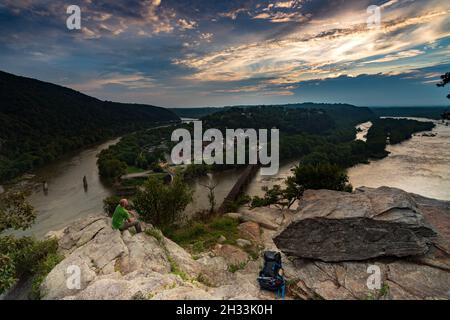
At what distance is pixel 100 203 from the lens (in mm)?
50469

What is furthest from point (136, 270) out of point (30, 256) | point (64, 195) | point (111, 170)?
point (111, 170)

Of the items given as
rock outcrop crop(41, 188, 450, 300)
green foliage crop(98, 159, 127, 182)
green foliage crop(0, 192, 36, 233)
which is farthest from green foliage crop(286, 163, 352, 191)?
green foliage crop(98, 159, 127, 182)

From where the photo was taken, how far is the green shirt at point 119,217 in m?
13.8

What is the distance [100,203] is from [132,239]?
140ft

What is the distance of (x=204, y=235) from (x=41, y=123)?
140344 millimetres

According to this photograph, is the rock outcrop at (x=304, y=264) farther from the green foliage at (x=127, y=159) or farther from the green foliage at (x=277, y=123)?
the green foliage at (x=277, y=123)

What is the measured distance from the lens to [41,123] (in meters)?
127

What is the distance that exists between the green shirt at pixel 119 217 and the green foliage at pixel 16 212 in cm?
365

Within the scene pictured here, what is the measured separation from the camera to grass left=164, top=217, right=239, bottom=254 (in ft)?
62.1

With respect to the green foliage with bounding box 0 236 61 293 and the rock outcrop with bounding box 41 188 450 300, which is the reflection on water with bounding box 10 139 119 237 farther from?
the rock outcrop with bounding box 41 188 450 300

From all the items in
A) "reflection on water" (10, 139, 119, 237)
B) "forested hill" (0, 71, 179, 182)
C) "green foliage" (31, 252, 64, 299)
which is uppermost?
"forested hill" (0, 71, 179, 182)

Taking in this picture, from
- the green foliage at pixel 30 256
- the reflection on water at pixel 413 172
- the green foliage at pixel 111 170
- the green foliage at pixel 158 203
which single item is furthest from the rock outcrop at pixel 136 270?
the green foliage at pixel 111 170

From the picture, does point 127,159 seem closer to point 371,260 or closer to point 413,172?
point 413,172

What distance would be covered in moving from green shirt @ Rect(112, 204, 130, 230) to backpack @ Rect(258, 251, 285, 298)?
25.8ft
